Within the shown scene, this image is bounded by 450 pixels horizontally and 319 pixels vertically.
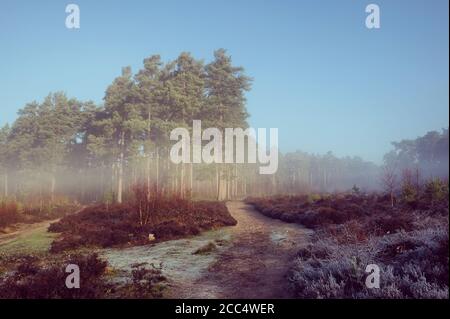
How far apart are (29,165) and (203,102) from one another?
1020 inches

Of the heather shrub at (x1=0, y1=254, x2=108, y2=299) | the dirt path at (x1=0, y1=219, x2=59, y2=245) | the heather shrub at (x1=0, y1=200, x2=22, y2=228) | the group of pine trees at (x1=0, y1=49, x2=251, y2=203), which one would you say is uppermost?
the group of pine trees at (x1=0, y1=49, x2=251, y2=203)

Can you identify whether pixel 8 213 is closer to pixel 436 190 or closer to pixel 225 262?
pixel 225 262

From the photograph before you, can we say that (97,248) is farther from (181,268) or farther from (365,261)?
(365,261)

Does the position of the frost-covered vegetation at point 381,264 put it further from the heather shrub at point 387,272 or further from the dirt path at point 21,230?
the dirt path at point 21,230

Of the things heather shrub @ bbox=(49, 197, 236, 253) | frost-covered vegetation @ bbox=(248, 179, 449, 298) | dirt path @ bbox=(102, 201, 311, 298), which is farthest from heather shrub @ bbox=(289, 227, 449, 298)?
heather shrub @ bbox=(49, 197, 236, 253)

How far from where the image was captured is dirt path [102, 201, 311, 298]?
6.41 meters

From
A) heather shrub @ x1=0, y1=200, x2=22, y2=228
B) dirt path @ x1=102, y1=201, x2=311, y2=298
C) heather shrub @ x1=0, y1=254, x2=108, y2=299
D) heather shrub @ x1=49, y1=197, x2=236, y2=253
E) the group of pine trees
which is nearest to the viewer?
heather shrub @ x1=0, y1=254, x2=108, y2=299

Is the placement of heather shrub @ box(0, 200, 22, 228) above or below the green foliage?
below

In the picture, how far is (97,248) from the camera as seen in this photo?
11.4m

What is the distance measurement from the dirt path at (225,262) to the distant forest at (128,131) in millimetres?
16484

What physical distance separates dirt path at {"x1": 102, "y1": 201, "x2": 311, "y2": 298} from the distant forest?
54.1 ft

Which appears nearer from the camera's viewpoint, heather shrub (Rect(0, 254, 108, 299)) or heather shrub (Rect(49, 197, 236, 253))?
heather shrub (Rect(0, 254, 108, 299))

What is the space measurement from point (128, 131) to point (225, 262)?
30.8 meters

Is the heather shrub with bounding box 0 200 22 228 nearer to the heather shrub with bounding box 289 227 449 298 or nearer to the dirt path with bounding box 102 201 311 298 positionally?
the dirt path with bounding box 102 201 311 298
